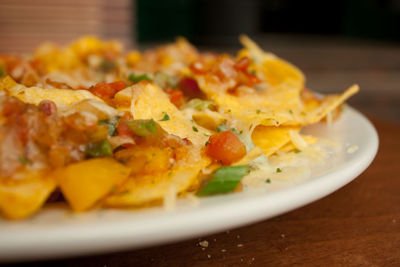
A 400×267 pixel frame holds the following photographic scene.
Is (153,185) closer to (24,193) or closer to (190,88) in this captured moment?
(24,193)

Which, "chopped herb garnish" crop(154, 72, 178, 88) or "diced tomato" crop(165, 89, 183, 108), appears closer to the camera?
"diced tomato" crop(165, 89, 183, 108)

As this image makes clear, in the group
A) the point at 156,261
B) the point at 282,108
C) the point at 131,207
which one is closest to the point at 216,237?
the point at 156,261

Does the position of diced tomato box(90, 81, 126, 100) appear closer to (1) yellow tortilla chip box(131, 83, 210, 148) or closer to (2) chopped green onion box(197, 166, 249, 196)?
(1) yellow tortilla chip box(131, 83, 210, 148)

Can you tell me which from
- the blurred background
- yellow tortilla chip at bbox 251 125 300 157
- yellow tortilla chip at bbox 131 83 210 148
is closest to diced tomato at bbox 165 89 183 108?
yellow tortilla chip at bbox 131 83 210 148

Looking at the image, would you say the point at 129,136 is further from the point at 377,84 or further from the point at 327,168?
the point at 377,84

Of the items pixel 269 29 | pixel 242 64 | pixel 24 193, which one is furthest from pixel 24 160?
pixel 269 29
